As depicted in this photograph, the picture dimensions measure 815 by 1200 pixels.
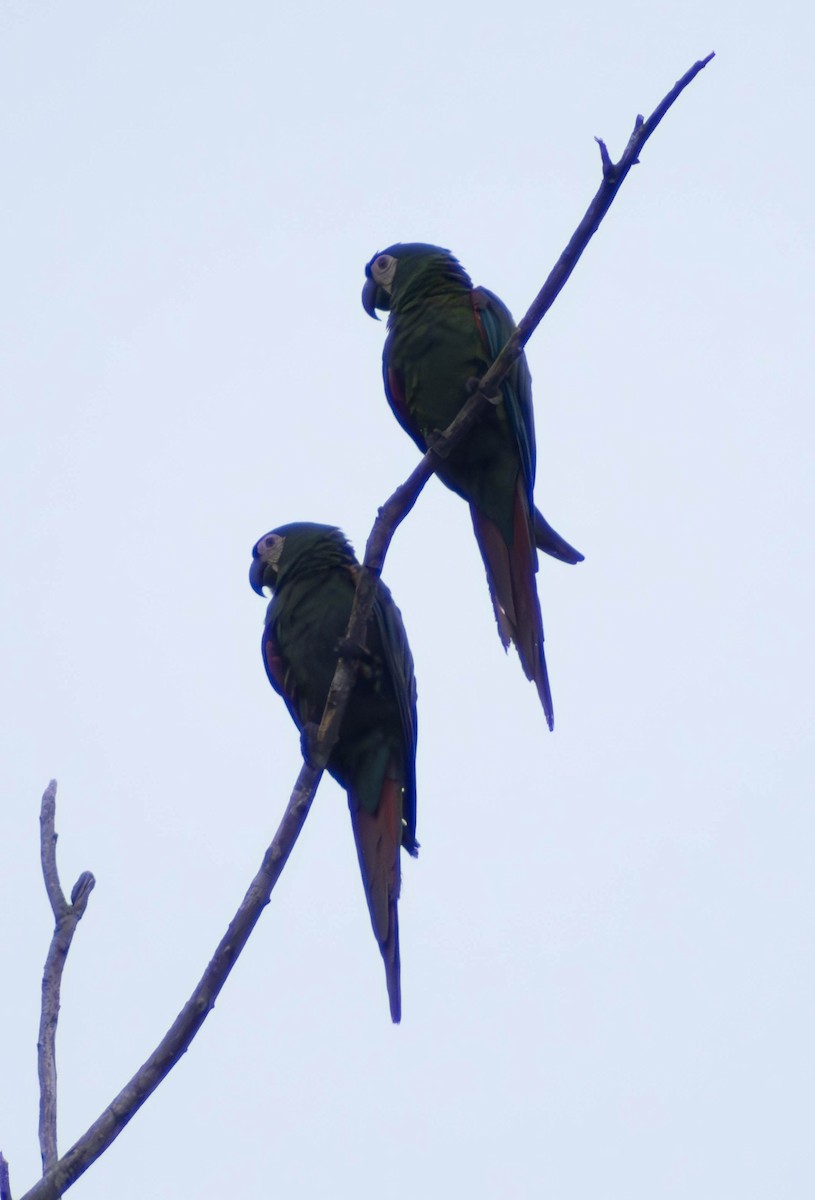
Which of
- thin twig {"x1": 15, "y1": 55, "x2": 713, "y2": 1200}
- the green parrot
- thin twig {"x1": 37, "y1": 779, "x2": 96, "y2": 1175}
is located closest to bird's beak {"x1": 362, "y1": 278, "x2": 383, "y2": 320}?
the green parrot

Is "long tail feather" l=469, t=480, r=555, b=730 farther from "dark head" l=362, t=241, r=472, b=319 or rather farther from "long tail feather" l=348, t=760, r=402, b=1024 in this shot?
"dark head" l=362, t=241, r=472, b=319

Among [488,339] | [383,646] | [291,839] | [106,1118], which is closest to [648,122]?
[488,339]

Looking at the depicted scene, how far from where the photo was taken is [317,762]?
3027mm

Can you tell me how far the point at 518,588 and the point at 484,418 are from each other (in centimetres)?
52

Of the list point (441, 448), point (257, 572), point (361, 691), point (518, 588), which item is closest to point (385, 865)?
point (361, 691)

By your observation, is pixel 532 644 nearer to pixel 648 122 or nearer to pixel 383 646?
pixel 383 646

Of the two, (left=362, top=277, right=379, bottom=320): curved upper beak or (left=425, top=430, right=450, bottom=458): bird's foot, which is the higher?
(left=362, top=277, right=379, bottom=320): curved upper beak

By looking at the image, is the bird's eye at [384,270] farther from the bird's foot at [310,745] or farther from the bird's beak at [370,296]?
the bird's foot at [310,745]

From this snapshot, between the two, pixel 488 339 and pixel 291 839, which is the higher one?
pixel 488 339

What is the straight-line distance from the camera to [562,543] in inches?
167

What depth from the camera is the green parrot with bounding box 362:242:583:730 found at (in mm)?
4094

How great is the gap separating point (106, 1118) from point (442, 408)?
97.2 inches

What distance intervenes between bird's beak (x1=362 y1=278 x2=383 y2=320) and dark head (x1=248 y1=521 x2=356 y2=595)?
39.7 inches

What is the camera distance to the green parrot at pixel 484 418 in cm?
409
